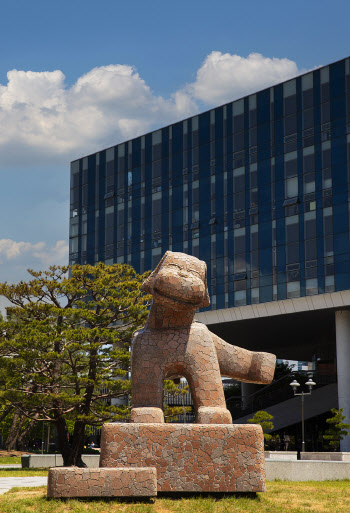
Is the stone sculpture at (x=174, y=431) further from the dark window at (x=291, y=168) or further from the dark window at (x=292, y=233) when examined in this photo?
the dark window at (x=291, y=168)

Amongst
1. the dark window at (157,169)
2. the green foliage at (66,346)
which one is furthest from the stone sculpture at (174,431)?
the dark window at (157,169)

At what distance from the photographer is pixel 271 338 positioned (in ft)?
152

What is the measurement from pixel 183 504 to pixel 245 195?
29.8 m

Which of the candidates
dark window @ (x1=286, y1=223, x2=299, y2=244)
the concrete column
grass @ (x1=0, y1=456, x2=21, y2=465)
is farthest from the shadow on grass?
dark window @ (x1=286, y1=223, x2=299, y2=244)

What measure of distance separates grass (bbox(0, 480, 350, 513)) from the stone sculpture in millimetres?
163

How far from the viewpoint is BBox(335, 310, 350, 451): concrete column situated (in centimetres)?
3478

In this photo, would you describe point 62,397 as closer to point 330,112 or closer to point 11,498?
point 11,498

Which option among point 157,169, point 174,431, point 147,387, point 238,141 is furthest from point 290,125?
point 174,431

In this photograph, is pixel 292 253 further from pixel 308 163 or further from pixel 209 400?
pixel 209 400

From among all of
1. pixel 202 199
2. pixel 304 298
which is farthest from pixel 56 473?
pixel 202 199

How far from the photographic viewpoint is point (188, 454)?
35.3 ft

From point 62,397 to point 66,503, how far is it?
14904 millimetres

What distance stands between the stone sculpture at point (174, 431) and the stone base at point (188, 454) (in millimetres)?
15

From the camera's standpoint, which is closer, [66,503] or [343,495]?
[66,503]
